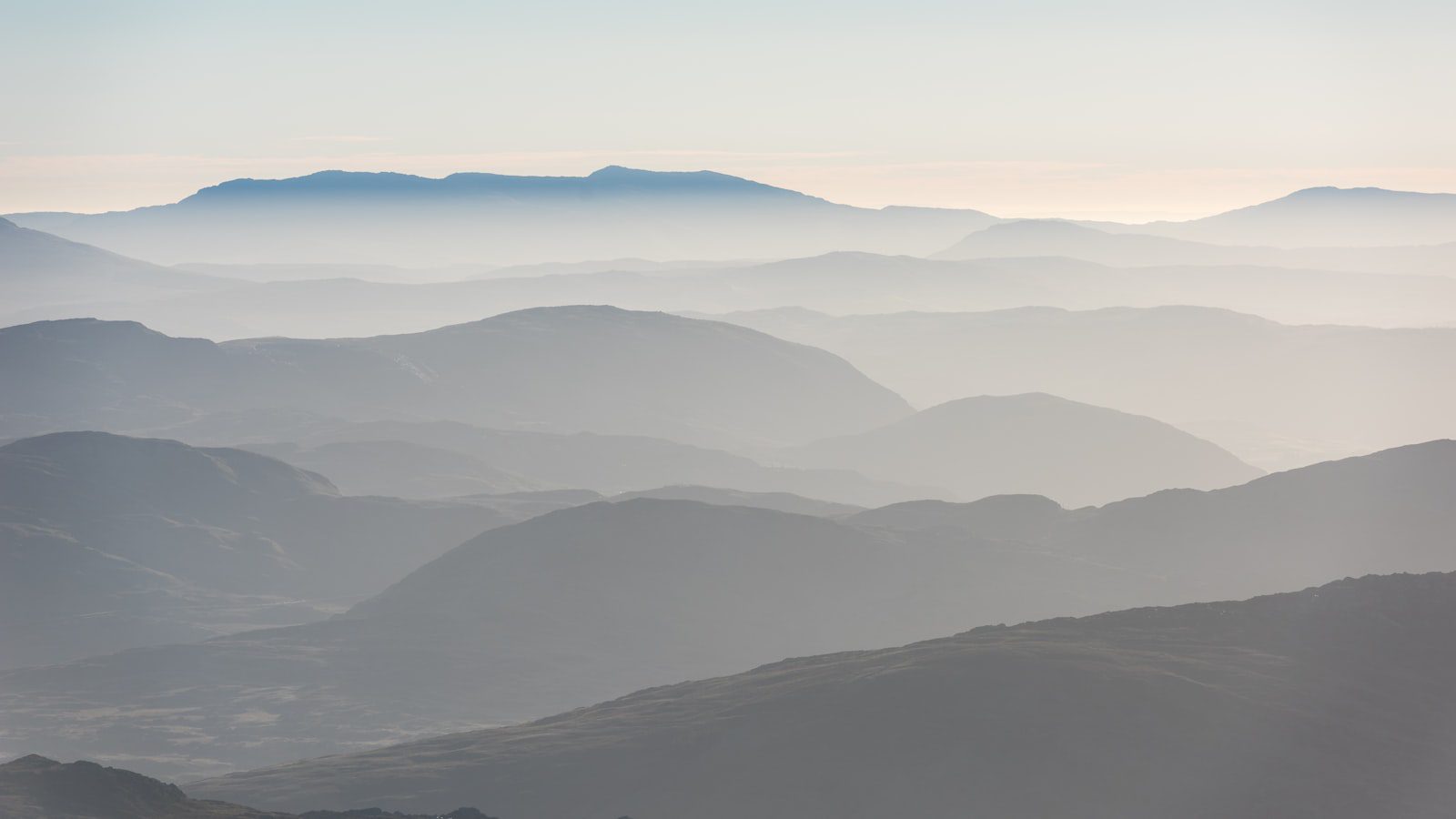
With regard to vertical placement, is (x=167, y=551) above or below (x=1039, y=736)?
above

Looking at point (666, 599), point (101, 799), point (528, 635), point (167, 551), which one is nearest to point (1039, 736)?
point (101, 799)

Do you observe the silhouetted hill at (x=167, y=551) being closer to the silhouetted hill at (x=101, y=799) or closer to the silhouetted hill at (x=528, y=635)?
the silhouetted hill at (x=528, y=635)

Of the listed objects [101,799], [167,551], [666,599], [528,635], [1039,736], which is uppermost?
[167,551]

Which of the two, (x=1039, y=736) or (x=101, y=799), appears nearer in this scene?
(x=101, y=799)

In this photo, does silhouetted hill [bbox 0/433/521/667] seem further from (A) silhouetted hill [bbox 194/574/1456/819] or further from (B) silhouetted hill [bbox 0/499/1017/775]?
(A) silhouetted hill [bbox 194/574/1456/819]

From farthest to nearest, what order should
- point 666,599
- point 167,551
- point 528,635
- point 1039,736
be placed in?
point 167,551
point 666,599
point 528,635
point 1039,736

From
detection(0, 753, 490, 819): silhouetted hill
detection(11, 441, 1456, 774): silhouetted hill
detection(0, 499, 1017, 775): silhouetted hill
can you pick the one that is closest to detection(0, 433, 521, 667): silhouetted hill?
detection(0, 499, 1017, 775): silhouetted hill

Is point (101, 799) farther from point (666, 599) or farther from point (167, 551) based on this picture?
point (167, 551)

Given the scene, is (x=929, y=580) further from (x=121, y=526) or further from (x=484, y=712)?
(x=121, y=526)
